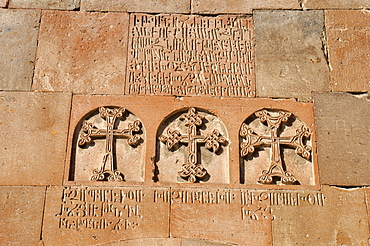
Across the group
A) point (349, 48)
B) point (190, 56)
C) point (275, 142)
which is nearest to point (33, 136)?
point (190, 56)

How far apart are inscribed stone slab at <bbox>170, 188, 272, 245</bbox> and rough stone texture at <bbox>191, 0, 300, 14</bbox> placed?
185 centimetres

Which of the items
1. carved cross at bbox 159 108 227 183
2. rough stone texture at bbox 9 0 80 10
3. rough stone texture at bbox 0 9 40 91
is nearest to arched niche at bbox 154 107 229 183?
carved cross at bbox 159 108 227 183

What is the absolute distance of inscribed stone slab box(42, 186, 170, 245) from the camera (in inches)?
148

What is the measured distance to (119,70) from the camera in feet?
14.5

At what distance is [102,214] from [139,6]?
211cm

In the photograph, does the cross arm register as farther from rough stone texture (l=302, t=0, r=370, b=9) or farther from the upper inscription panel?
rough stone texture (l=302, t=0, r=370, b=9)

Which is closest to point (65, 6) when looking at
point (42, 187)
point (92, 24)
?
point (92, 24)

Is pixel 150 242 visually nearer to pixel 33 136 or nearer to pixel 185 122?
pixel 185 122

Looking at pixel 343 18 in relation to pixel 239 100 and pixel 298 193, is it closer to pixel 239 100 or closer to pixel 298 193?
pixel 239 100

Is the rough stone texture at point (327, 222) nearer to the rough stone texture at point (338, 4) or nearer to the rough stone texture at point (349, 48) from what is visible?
the rough stone texture at point (349, 48)

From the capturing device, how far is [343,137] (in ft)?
13.6

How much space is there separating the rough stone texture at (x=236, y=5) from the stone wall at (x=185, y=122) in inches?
0.6

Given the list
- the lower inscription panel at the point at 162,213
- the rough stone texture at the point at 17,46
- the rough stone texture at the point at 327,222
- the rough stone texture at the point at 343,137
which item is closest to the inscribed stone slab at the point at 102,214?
the lower inscription panel at the point at 162,213

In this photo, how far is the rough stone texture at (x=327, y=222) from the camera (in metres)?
3.78
